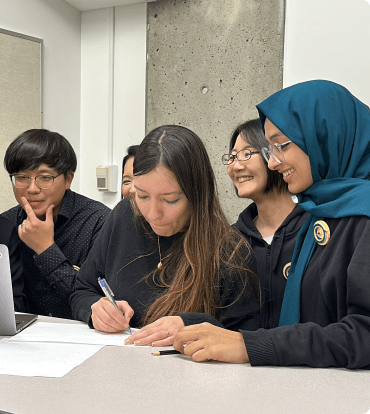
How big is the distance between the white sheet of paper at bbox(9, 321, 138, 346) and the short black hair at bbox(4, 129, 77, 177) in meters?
0.87

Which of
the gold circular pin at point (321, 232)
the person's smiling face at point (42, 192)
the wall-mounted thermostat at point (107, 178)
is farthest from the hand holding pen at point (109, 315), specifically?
the wall-mounted thermostat at point (107, 178)

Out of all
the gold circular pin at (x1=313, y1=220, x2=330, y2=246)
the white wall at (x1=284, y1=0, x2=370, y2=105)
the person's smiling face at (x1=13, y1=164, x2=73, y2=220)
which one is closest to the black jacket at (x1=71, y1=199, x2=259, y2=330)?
the gold circular pin at (x1=313, y1=220, x2=330, y2=246)

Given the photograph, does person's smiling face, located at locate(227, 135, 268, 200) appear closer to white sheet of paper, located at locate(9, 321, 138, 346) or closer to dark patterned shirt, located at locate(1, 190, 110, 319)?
dark patterned shirt, located at locate(1, 190, 110, 319)

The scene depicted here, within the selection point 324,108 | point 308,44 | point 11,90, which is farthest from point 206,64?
point 324,108

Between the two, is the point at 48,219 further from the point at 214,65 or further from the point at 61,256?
the point at 214,65

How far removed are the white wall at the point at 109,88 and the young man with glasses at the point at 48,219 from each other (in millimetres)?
1704

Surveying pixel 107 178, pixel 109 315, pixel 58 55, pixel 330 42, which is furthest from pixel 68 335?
pixel 58 55

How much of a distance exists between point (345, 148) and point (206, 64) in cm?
224

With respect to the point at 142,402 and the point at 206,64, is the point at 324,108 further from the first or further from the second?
the point at 206,64

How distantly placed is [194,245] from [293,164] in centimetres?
38

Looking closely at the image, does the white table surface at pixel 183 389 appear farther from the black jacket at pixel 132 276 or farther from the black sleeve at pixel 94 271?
the black sleeve at pixel 94 271

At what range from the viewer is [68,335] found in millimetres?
1303

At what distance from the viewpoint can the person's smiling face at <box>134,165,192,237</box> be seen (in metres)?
1.41

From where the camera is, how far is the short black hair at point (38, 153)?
6.79 ft
